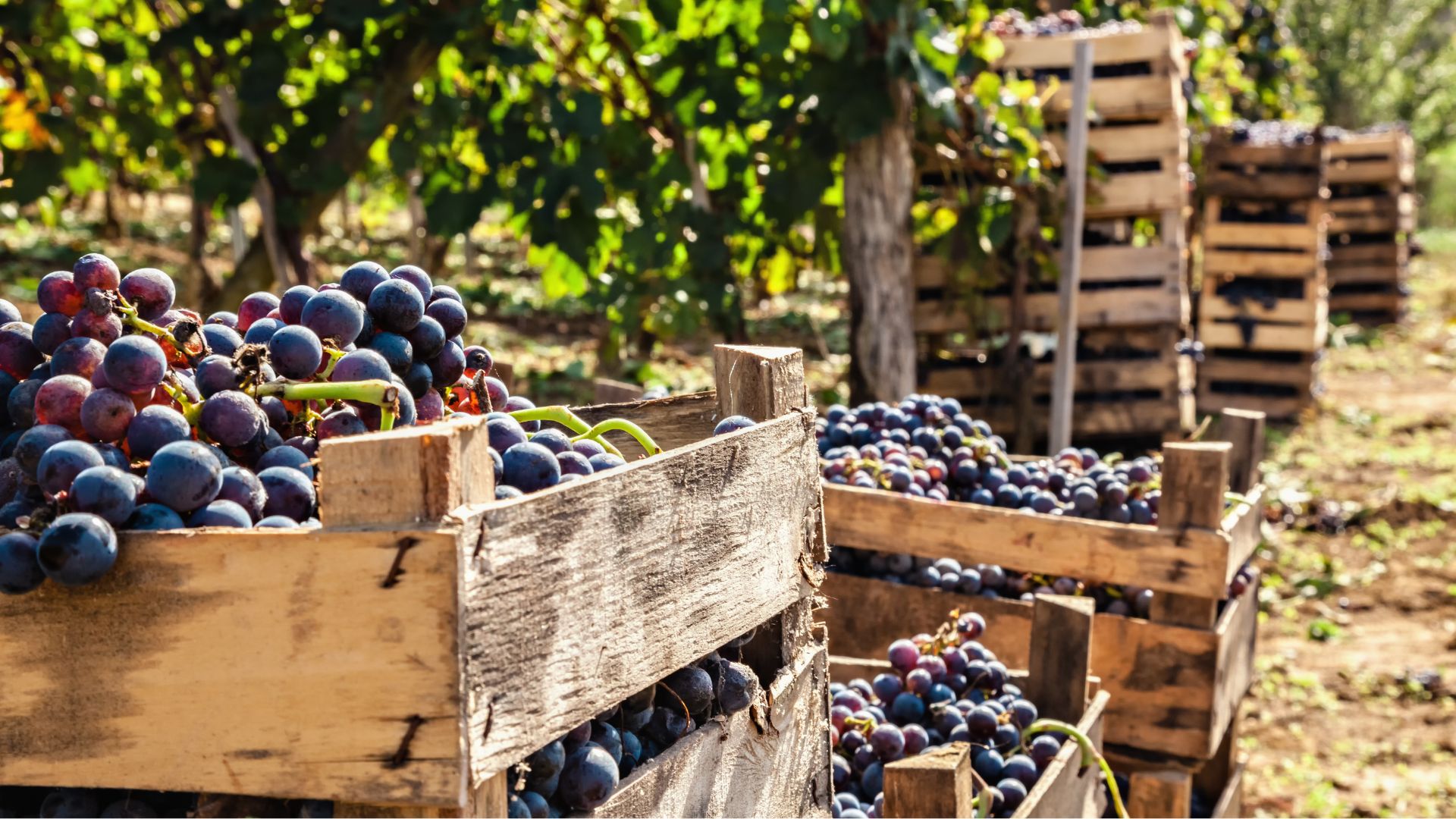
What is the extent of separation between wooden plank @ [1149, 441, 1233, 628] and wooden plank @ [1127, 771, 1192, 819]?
1.05 ft

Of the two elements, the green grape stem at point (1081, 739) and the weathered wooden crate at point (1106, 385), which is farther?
the weathered wooden crate at point (1106, 385)

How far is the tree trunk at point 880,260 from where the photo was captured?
5156 mm

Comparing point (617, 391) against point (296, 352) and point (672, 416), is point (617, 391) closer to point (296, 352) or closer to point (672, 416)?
point (672, 416)

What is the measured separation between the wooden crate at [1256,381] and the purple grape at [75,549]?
764 cm

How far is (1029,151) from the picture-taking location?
5.26m

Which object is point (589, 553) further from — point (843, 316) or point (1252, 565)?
point (843, 316)

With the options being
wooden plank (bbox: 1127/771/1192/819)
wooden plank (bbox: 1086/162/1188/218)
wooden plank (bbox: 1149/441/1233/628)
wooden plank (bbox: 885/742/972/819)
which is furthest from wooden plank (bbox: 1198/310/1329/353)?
wooden plank (bbox: 885/742/972/819)

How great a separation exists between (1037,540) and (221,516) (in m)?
2.05

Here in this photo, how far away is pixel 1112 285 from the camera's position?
584cm

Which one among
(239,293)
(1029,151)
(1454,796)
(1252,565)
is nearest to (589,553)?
(1252,565)

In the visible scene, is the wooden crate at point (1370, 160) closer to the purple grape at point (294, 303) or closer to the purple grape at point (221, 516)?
the purple grape at point (294, 303)

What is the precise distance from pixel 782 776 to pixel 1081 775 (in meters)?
0.96

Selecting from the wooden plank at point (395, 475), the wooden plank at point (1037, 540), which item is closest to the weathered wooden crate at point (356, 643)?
the wooden plank at point (395, 475)

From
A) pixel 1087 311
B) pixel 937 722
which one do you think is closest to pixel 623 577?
pixel 937 722
